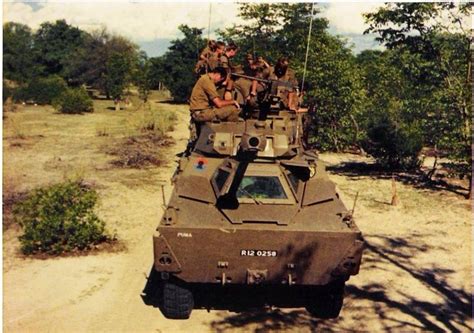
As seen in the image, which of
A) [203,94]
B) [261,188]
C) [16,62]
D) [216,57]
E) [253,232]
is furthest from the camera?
[16,62]

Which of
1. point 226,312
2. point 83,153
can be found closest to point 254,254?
point 226,312

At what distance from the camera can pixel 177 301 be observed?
7.21 m

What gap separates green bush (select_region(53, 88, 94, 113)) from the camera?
3063cm

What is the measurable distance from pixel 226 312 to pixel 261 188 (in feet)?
5.99

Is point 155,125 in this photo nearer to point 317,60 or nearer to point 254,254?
point 317,60

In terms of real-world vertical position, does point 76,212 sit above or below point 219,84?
below

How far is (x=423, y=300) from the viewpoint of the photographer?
27.0 ft

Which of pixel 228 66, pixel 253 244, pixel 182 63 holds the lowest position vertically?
pixel 253 244

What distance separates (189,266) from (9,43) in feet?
118

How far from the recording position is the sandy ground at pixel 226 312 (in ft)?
24.0

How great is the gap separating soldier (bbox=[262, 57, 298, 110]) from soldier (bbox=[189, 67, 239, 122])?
4.34 ft

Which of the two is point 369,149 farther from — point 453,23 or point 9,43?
point 9,43

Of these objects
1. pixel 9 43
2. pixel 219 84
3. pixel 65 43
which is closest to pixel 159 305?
pixel 219 84

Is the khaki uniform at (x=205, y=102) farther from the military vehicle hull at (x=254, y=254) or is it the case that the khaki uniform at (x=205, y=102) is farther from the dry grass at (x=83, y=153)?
the military vehicle hull at (x=254, y=254)
